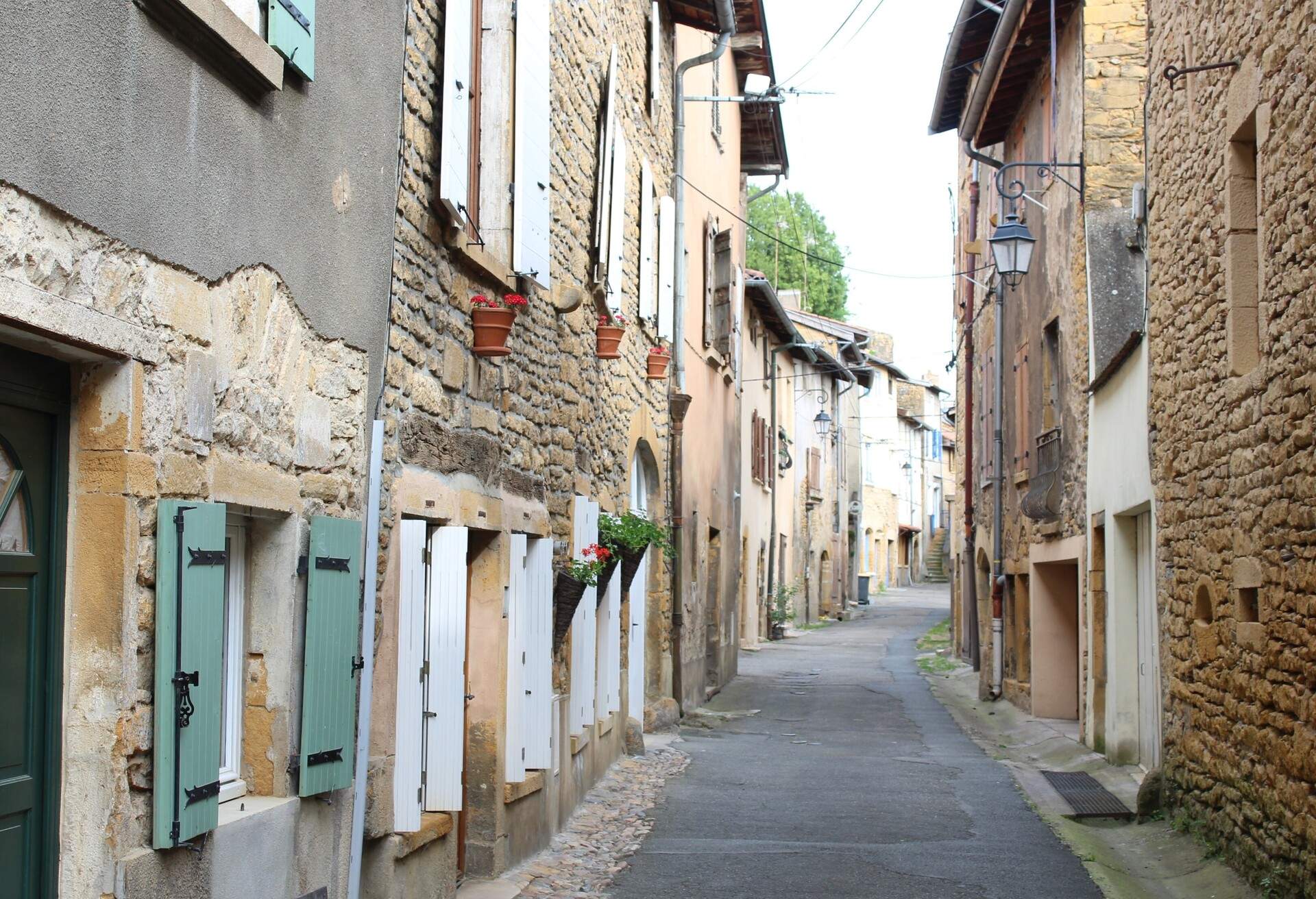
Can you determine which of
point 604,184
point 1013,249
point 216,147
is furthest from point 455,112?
point 1013,249

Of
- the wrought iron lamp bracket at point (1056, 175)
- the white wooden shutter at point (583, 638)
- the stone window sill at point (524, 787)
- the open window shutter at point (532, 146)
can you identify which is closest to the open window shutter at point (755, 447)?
the wrought iron lamp bracket at point (1056, 175)

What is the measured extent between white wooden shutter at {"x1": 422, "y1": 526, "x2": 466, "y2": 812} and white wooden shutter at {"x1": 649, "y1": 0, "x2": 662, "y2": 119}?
7572 mm

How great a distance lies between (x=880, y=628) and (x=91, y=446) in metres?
30.5

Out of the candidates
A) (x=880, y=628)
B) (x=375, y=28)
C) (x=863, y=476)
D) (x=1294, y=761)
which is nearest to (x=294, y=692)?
(x=375, y=28)

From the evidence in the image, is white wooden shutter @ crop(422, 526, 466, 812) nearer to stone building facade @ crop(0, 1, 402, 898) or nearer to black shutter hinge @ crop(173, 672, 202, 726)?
stone building facade @ crop(0, 1, 402, 898)

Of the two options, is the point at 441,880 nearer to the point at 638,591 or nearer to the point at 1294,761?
the point at 1294,761

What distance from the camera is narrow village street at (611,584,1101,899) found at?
7.24m

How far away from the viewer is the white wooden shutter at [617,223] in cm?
1019

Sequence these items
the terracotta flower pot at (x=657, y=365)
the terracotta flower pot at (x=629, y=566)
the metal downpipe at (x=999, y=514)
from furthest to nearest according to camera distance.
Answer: the metal downpipe at (x=999, y=514), the terracotta flower pot at (x=657, y=365), the terracotta flower pot at (x=629, y=566)

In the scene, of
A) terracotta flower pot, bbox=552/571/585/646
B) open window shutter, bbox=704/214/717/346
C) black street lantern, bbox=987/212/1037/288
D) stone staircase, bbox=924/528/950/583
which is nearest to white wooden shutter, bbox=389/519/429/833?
terracotta flower pot, bbox=552/571/585/646

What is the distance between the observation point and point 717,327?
17.8 metres

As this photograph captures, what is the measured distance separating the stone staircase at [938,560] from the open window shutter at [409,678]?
5197 centimetres

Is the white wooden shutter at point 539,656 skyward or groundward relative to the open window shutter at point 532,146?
groundward

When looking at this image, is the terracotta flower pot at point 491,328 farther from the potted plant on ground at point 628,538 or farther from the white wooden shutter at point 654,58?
the white wooden shutter at point 654,58
